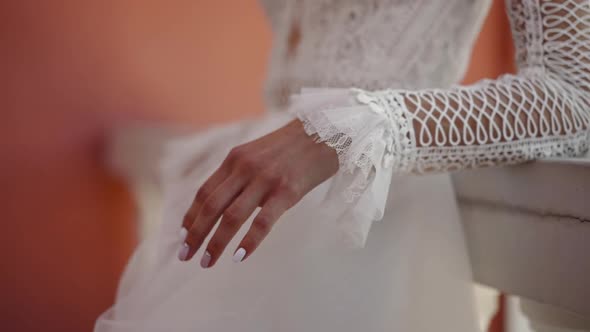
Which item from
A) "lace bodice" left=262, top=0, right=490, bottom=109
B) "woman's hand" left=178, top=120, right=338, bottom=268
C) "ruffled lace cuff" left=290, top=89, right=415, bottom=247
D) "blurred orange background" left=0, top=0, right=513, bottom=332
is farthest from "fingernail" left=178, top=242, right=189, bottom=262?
"blurred orange background" left=0, top=0, right=513, bottom=332

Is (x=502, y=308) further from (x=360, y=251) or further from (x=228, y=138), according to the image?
(x=228, y=138)

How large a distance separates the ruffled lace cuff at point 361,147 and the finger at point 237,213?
0.07 metres

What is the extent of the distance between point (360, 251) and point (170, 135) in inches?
41.7

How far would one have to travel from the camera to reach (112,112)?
1.62m

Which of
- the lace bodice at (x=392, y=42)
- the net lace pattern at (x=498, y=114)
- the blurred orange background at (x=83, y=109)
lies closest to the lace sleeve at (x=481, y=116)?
the net lace pattern at (x=498, y=114)

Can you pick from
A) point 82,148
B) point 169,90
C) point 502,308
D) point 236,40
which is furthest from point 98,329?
point 236,40

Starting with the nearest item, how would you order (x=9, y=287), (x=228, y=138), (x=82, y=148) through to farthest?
(x=228, y=138) < (x=9, y=287) < (x=82, y=148)

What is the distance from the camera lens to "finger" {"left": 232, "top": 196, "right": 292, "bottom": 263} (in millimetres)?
416

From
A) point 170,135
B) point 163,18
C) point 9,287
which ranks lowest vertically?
point 9,287

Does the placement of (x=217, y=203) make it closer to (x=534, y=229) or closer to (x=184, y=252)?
(x=184, y=252)

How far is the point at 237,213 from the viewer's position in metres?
0.42

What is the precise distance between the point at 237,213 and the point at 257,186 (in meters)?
0.03

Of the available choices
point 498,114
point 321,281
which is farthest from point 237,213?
point 498,114

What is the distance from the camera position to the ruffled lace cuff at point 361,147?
440mm
